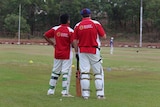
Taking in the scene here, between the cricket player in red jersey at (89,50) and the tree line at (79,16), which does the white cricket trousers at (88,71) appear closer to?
the cricket player in red jersey at (89,50)

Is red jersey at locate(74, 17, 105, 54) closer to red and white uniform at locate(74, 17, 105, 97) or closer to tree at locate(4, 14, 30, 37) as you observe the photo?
red and white uniform at locate(74, 17, 105, 97)

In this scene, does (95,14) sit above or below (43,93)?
above

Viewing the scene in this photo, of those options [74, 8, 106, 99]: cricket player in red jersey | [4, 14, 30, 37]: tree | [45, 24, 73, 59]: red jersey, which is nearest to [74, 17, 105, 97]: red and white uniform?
[74, 8, 106, 99]: cricket player in red jersey

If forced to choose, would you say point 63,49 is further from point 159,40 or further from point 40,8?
point 40,8

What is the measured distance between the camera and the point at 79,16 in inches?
3570

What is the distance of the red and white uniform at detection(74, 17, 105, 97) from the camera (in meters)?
10.6

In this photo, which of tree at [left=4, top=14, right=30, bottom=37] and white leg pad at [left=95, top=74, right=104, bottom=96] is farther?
tree at [left=4, top=14, right=30, bottom=37]

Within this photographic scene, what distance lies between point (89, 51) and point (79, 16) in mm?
80455

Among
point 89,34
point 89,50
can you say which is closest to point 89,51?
point 89,50

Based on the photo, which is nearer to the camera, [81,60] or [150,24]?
[81,60]

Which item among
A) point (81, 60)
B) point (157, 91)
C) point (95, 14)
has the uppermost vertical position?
point (95, 14)

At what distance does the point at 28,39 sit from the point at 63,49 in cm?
7673

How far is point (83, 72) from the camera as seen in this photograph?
35.0 ft

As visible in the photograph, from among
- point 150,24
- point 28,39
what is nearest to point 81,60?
point 28,39
